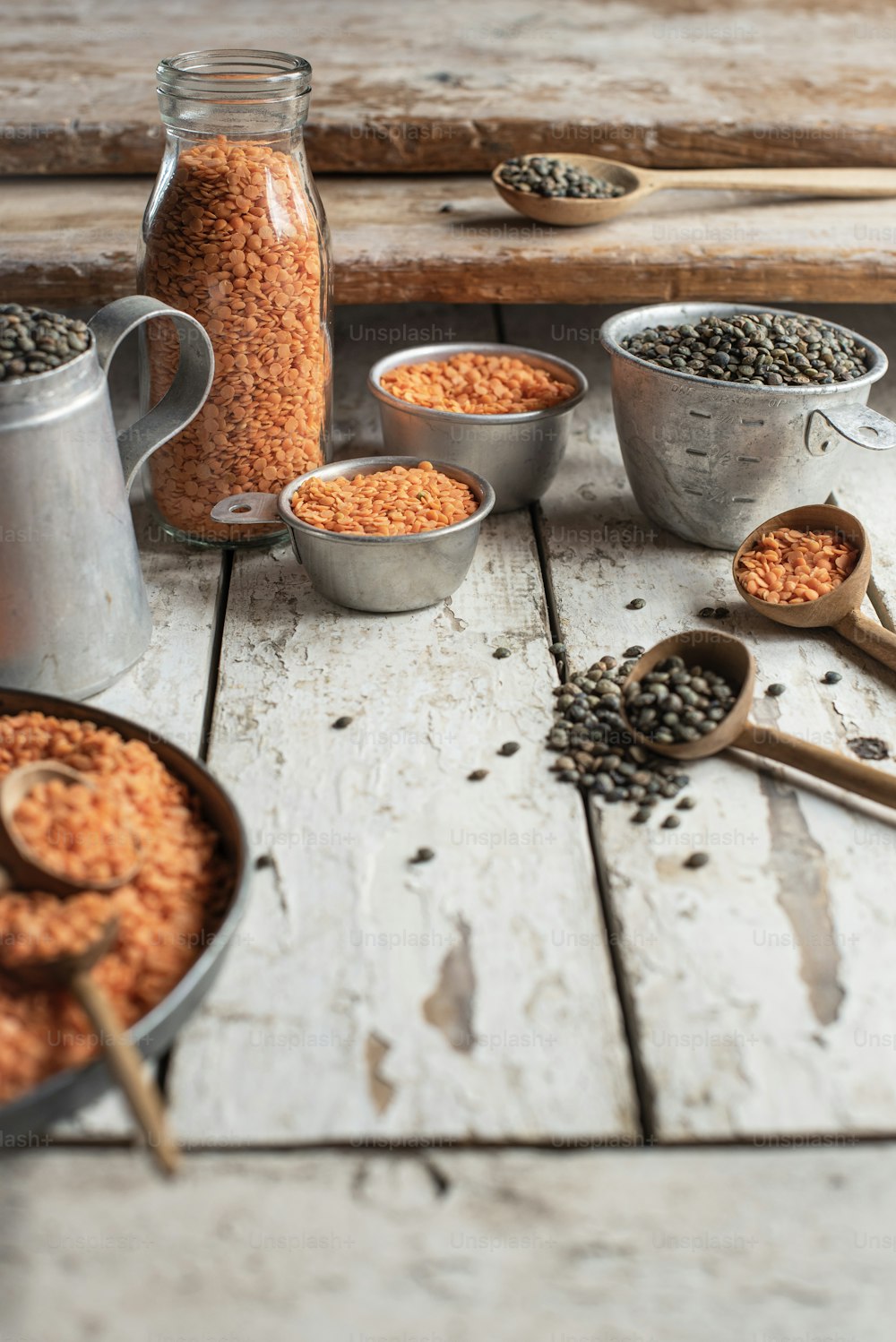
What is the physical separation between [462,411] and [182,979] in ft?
3.49

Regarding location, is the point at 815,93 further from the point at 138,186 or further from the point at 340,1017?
the point at 340,1017

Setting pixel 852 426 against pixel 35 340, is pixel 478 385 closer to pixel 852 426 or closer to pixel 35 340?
pixel 852 426

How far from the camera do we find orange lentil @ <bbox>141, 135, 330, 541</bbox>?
1614 millimetres

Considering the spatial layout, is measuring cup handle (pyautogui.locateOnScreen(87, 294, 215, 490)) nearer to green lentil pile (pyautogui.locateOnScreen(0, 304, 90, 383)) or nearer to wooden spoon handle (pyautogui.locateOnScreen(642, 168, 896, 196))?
green lentil pile (pyautogui.locateOnScreen(0, 304, 90, 383))

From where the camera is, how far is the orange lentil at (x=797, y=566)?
5.45 ft

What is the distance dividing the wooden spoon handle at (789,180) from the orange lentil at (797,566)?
818mm

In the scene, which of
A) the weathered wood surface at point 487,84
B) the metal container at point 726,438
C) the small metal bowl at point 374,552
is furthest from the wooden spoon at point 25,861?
the weathered wood surface at point 487,84

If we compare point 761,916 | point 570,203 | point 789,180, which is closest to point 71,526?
point 761,916

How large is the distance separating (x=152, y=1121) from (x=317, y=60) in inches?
94.2

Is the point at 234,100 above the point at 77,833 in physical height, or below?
above

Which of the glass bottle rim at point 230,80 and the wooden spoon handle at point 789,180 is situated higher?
the glass bottle rim at point 230,80

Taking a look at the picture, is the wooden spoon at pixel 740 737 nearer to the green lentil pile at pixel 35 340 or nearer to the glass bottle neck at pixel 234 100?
the green lentil pile at pixel 35 340

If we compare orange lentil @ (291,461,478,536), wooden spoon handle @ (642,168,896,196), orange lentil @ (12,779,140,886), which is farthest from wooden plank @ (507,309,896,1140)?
wooden spoon handle @ (642,168,896,196)

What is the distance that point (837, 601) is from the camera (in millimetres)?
1638
